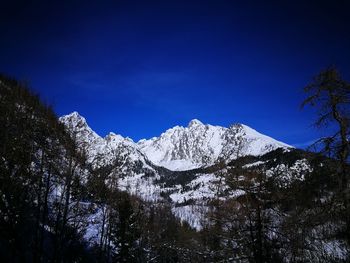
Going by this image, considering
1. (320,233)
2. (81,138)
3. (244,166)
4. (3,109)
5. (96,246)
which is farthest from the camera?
(96,246)

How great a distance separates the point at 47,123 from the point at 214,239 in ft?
36.4

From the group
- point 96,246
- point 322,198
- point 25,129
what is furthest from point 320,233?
point 96,246

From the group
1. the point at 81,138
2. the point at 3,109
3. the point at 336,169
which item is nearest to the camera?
the point at 336,169

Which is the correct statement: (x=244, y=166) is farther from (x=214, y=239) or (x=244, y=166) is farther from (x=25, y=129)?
(x=25, y=129)

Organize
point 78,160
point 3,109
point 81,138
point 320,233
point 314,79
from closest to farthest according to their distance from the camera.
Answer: point 320,233
point 314,79
point 3,109
point 78,160
point 81,138

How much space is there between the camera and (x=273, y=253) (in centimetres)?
823

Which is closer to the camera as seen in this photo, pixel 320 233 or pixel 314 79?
pixel 320 233

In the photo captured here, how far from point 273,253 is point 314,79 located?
5.09 meters

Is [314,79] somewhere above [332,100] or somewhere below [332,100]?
above

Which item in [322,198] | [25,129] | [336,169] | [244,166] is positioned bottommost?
[322,198]

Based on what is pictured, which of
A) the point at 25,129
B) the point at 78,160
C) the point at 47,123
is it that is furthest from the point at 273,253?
the point at 47,123

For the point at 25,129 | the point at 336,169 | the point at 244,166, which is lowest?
the point at 336,169

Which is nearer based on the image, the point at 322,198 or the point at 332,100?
the point at 322,198

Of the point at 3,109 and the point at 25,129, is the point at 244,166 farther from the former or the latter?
the point at 3,109
